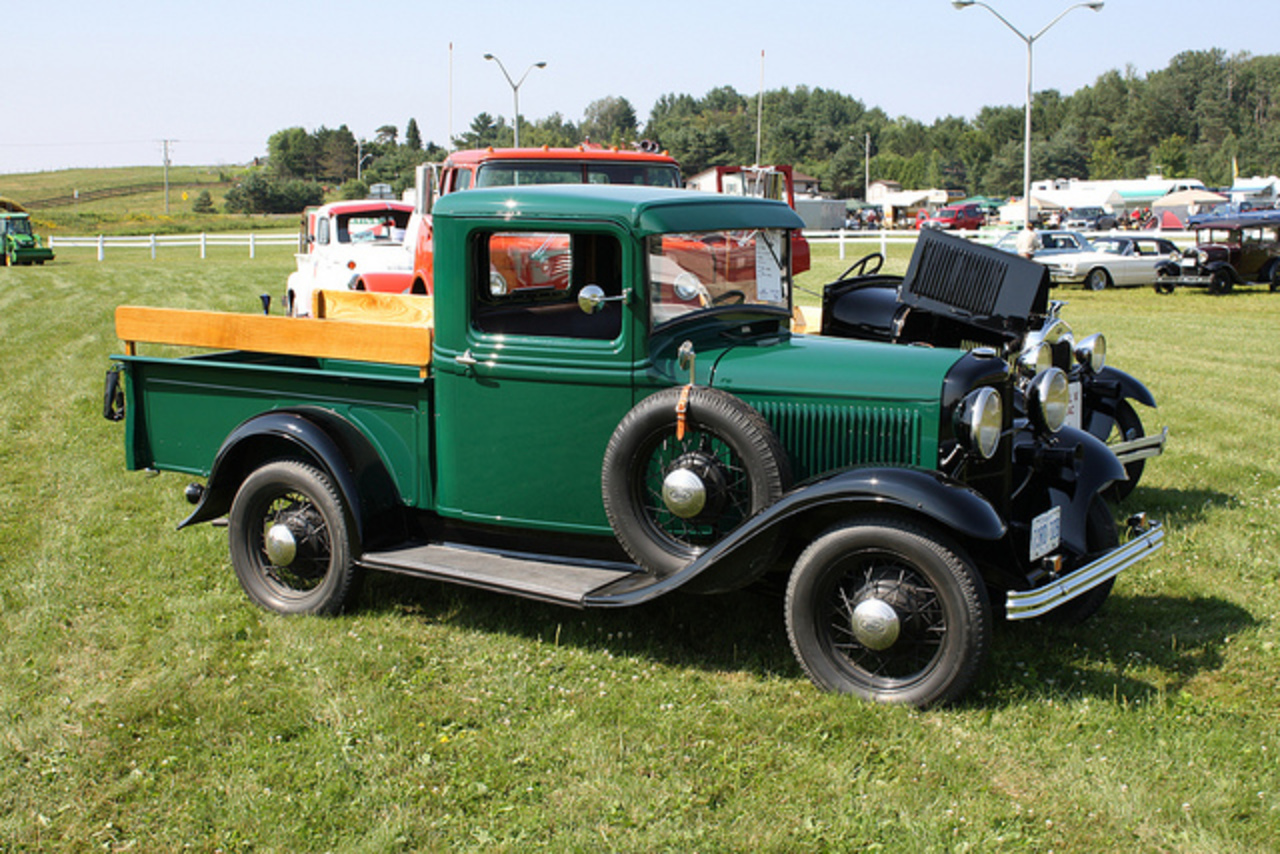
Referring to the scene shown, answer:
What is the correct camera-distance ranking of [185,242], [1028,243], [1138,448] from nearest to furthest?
[1138,448]
[1028,243]
[185,242]

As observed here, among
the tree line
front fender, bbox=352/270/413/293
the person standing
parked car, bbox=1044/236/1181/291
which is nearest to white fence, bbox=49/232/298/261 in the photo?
front fender, bbox=352/270/413/293

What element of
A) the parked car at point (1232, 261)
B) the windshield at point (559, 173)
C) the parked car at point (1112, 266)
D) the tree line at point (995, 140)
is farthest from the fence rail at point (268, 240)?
the tree line at point (995, 140)

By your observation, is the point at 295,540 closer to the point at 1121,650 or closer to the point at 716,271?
the point at 716,271

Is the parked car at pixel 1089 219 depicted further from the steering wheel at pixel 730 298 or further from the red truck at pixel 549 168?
the steering wheel at pixel 730 298

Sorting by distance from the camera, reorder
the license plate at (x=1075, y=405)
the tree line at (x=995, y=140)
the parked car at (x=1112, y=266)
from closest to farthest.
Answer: the license plate at (x=1075, y=405) < the parked car at (x=1112, y=266) < the tree line at (x=995, y=140)

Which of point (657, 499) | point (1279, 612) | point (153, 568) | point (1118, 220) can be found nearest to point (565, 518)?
point (657, 499)

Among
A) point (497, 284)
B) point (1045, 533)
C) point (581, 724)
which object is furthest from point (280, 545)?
point (1045, 533)

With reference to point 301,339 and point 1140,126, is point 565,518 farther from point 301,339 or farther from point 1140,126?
point 1140,126

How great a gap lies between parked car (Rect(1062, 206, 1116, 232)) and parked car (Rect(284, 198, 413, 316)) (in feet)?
132

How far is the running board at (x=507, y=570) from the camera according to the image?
4469mm

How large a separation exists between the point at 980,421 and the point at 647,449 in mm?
1274

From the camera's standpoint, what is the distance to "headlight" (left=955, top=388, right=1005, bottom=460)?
4.07m

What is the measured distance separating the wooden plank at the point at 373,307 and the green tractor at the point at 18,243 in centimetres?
2863

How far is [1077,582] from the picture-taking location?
4.04 meters
